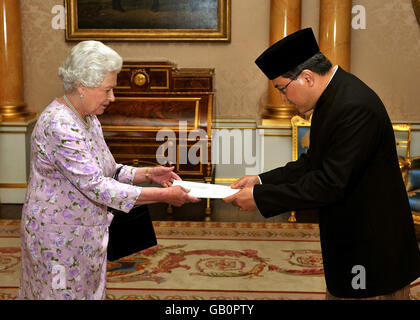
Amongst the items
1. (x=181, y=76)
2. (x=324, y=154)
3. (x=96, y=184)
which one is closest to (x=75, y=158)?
(x=96, y=184)

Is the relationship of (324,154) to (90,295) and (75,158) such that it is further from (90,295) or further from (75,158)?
(90,295)

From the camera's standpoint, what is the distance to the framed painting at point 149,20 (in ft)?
23.9

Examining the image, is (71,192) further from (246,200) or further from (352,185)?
(352,185)

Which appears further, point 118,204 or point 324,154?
point 118,204

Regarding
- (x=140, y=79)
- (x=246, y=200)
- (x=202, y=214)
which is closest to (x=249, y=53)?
(x=140, y=79)

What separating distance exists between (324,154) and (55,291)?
135 centimetres

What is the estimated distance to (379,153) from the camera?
93.4 inches

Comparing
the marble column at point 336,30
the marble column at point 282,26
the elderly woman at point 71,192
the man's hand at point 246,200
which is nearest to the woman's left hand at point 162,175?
the elderly woman at point 71,192

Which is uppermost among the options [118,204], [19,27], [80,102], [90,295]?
[19,27]

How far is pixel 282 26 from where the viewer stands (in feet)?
23.1

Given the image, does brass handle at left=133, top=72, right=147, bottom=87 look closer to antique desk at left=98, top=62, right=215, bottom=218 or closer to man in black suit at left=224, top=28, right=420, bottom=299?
antique desk at left=98, top=62, right=215, bottom=218

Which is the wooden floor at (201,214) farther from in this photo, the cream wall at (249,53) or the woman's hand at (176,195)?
the woman's hand at (176,195)

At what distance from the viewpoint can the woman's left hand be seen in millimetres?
3287

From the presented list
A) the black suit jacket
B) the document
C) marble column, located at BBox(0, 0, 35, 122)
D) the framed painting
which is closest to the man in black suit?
the black suit jacket
